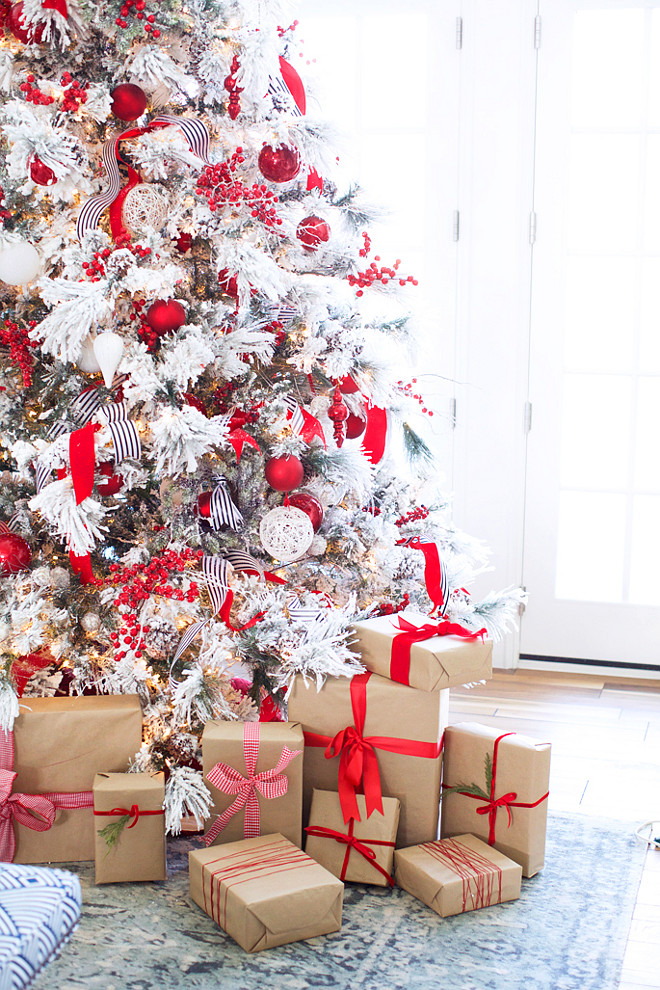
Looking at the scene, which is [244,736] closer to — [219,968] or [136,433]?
[219,968]

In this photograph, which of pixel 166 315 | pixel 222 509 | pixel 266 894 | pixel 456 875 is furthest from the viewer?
pixel 222 509

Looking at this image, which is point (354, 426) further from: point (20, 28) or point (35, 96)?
point (20, 28)

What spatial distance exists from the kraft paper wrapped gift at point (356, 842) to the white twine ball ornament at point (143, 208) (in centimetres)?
118

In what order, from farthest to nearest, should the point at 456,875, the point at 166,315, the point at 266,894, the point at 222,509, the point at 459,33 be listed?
the point at 459,33
the point at 222,509
the point at 166,315
the point at 456,875
the point at 266,894

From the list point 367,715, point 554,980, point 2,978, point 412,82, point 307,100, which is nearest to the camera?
point 2,978

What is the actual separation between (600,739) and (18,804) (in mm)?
1559

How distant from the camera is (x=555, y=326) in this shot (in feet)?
10.4

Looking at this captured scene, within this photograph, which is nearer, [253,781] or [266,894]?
[266,894]

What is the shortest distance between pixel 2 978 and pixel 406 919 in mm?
882

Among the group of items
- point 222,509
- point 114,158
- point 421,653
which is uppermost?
point 114,158

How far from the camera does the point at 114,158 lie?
6.24 feet

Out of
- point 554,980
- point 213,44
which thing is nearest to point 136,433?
point 213,44

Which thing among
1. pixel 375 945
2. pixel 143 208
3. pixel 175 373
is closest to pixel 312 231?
pixel 143 208

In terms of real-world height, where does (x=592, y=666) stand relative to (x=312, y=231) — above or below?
below
